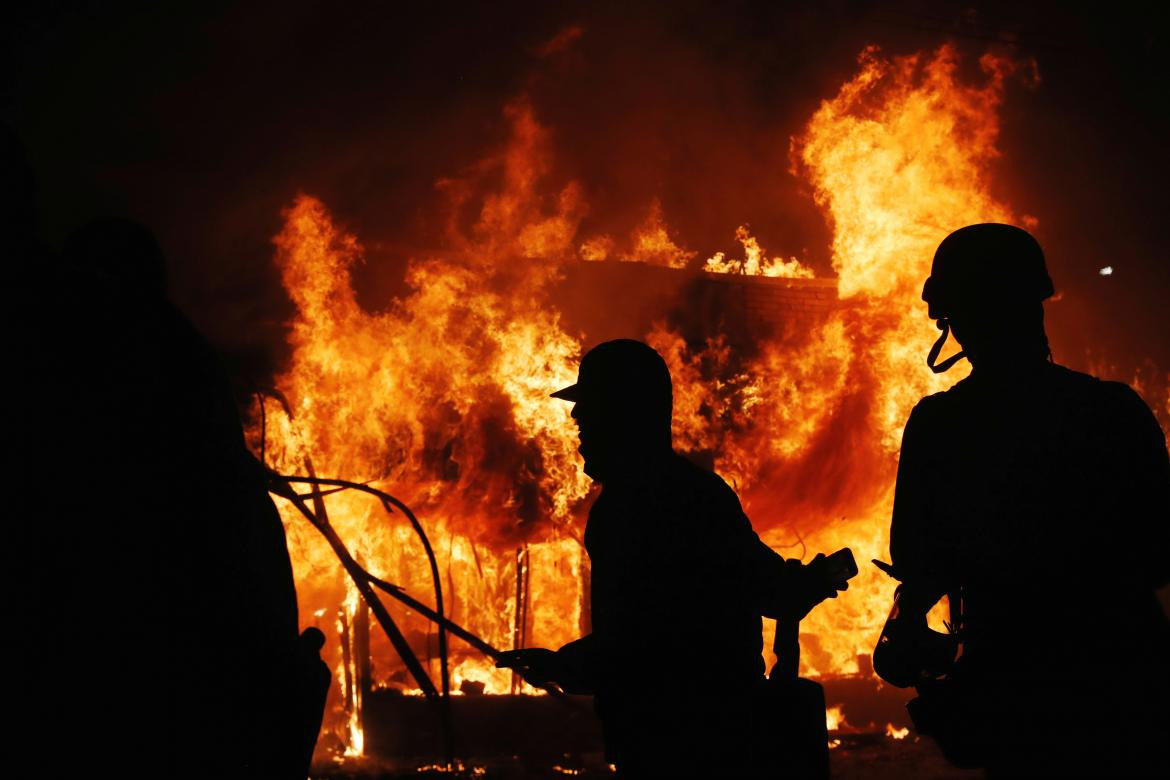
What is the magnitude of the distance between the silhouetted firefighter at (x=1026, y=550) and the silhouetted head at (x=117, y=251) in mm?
2763

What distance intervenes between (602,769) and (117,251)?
7.62 meters

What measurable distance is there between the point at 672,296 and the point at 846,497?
4.28m

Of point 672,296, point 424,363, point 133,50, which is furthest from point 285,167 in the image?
point 672,296

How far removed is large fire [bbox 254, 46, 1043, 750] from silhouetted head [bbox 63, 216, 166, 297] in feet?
24.7

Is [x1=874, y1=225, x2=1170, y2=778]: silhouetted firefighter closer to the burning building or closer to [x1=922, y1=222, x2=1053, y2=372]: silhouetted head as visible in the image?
[x1=922, y1=222, x2=1053, y2=372]: silhouetted head

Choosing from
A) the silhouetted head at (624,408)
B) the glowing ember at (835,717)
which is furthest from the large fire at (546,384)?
the silhouetted head at (624,408)

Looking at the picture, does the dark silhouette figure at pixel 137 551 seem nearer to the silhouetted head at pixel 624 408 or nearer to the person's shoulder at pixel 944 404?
the silhouetted head at pixel 624 408

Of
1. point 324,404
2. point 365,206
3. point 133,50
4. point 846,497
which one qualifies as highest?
point 133,50

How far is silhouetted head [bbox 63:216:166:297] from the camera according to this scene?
2508mm

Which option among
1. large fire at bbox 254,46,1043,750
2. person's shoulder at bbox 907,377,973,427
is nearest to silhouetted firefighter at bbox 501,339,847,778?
person's shoulder at bbox 907,377,973,427

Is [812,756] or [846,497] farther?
[846,497]

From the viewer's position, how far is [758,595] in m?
2.81

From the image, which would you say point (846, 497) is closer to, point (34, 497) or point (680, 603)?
point (680, 603)

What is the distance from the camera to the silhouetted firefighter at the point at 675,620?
8.41ft
